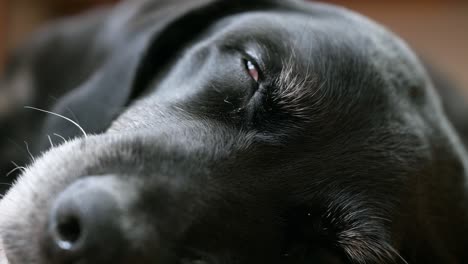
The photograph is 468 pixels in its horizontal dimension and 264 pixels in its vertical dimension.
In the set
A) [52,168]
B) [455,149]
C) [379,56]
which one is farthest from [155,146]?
[455,149]

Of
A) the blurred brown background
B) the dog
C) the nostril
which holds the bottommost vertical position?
the nostril

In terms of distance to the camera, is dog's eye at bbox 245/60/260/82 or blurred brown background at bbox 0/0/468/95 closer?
dog's eye at bbox 245/60/260/82

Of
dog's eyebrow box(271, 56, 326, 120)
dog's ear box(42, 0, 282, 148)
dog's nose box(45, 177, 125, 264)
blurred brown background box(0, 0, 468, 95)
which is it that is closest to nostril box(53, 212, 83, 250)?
dog's nose box(45, 177, 125, 264)

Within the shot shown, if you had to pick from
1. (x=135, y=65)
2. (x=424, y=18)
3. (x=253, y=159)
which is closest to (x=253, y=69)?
(x=253, y=159)

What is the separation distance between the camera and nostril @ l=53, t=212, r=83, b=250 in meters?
1.30

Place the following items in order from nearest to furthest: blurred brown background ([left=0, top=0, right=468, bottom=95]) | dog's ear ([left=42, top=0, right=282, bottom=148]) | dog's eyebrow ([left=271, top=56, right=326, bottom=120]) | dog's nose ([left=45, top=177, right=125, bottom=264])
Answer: dog's nose ([left=45, top=177, right=125, bottom=264]) → dog's eyebrow ([left=271, top=56, right=326, bottom=120]) → dog's ear ([left=42, top=0, right=282, bottom=148]) → blurred brown background ([left=0, top=0, right=468, bottom=95])

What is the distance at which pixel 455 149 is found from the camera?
7.06ft

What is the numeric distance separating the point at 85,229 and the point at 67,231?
2.0 inches

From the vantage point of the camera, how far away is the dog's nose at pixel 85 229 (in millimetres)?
1291

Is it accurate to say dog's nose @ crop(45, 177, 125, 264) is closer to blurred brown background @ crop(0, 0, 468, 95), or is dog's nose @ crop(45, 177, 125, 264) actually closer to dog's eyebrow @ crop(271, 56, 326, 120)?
dog's eyebrow @ crop(271, 56, 326, 120)

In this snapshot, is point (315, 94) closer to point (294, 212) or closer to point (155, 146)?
point (294, 212)

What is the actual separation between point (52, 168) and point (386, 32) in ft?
4.81

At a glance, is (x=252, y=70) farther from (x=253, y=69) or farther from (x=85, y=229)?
(x=85, y=229)

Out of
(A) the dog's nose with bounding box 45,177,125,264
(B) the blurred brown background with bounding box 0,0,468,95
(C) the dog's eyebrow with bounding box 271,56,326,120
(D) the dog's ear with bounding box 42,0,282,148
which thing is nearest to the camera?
(A) the dog's nose with bounding box 45,177,125,264
